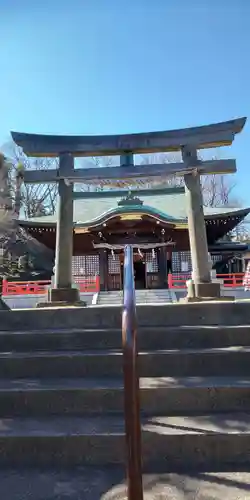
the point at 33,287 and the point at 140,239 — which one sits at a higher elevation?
the point at 140,239

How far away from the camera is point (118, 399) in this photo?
2.57 metres

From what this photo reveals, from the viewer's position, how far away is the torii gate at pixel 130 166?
6.25 meters

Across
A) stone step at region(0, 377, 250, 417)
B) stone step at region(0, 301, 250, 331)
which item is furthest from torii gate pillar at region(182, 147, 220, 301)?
stone step at region(0, 377, 250, 417)

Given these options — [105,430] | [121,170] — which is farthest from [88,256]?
[105,430]

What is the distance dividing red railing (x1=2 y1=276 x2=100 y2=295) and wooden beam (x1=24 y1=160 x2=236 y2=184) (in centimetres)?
770

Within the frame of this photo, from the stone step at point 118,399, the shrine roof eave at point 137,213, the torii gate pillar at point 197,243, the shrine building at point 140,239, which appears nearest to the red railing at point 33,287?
the shrine building at point 140,239

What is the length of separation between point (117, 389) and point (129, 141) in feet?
16.0

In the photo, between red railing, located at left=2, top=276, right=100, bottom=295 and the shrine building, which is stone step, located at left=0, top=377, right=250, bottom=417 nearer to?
red railing, located at left=2, top=276, right=100, bottom=295

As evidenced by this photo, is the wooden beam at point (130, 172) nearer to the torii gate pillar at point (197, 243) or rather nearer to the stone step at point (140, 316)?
the torii gate pillar at point (197, 243)

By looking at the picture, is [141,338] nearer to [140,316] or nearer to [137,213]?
[140,316]

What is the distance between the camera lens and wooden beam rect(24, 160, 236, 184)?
630 centimetres

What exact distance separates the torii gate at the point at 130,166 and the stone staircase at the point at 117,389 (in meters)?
2.62

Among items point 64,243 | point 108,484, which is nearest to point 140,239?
point 64,243

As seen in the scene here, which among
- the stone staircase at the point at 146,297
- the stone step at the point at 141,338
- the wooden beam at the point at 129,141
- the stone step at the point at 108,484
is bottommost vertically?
the stone step at the point at 108,484
